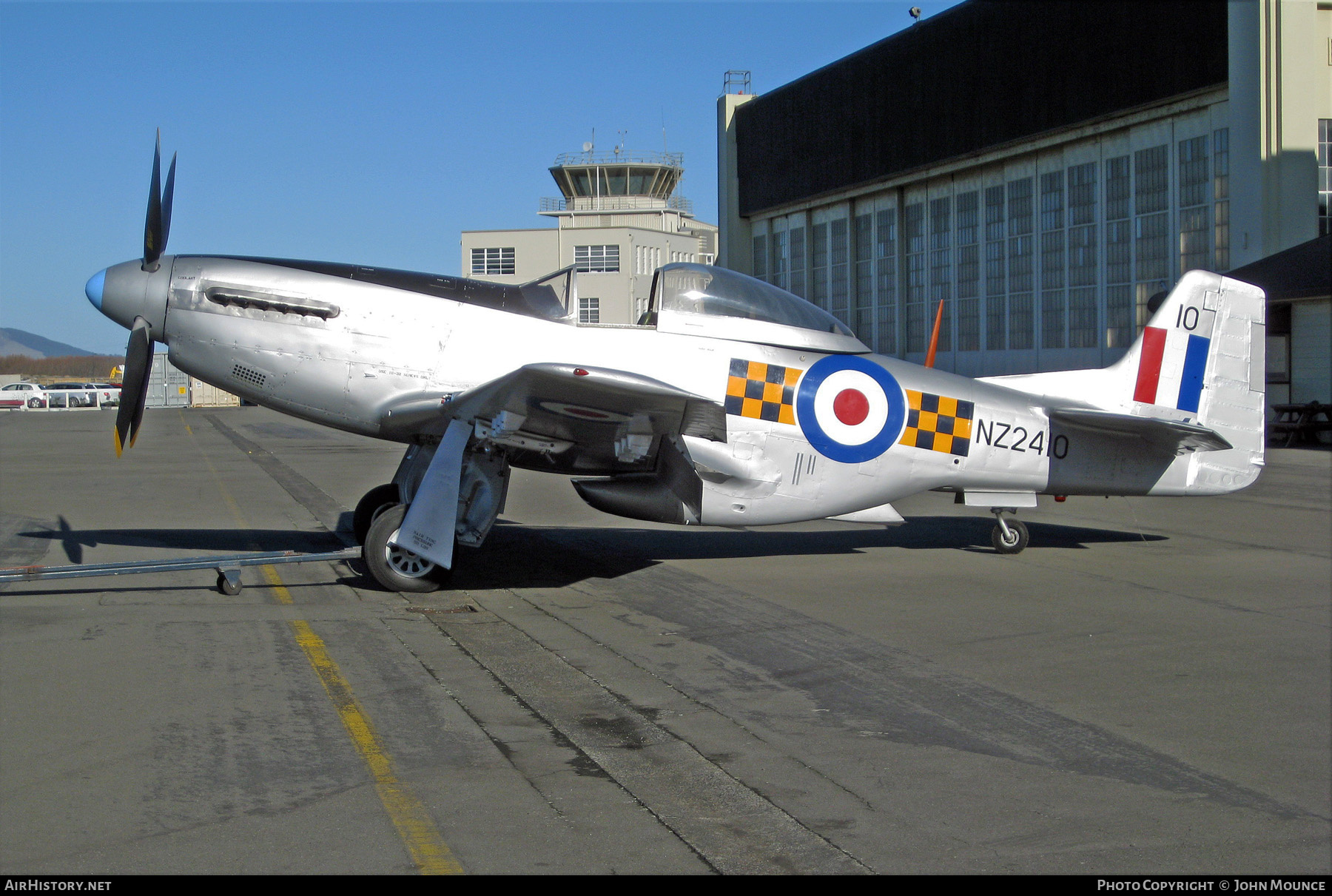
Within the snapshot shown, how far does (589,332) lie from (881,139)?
28.7 m

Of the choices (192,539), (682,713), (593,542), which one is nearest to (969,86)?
(593,542)

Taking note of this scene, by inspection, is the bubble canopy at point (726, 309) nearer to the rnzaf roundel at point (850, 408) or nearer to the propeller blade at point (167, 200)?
the rnzaf roundel at point (850, 408)

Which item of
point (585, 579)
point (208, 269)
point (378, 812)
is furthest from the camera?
point (585, 579)

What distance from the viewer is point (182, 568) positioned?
307 inches

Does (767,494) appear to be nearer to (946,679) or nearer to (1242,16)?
(946,679)

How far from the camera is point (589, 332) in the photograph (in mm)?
8492

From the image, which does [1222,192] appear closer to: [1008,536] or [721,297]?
[1008,536]

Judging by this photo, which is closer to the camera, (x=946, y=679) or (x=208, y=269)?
(x=946, y=679)

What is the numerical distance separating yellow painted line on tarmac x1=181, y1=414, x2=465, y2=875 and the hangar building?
20769mm

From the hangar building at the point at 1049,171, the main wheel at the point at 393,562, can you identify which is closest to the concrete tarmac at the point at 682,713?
the main wheel at the point at 393,562

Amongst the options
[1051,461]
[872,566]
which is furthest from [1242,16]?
[872,566]

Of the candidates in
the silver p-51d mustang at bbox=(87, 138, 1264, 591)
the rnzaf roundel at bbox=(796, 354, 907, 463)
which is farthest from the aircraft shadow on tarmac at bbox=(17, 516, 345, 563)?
the rnzaf roundel at bbox=(796, 354, 907, 463)

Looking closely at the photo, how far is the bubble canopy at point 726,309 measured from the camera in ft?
28.3

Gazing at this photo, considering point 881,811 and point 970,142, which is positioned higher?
point 970,142
